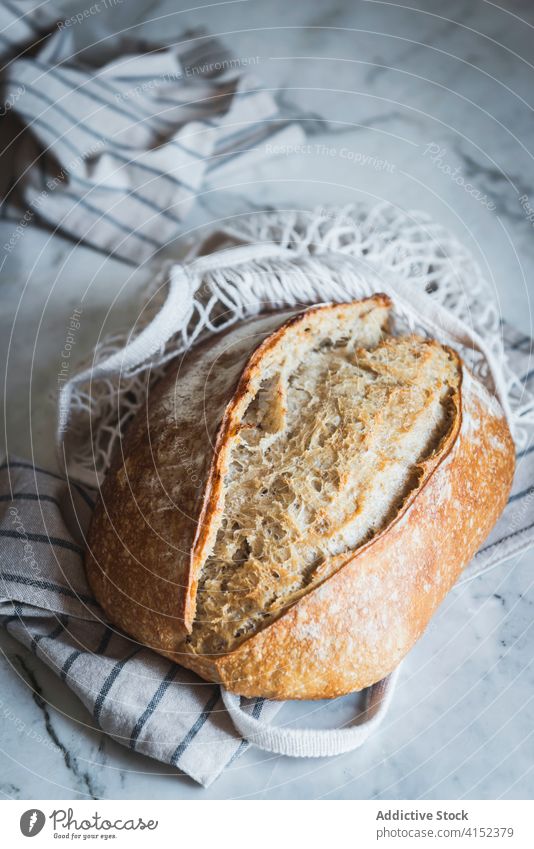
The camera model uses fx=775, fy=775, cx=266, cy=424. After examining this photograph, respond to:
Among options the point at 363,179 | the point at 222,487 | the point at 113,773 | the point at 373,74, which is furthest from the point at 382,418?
the point at 373,74

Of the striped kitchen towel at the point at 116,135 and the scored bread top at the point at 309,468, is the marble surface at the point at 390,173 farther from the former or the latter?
the scored bread top at the point at 309,468

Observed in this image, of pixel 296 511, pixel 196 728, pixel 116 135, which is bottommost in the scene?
pixel 196 728

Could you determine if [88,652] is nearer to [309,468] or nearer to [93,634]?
[93,634]

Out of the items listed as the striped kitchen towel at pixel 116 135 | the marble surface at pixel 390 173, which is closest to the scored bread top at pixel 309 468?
the marble surface at pixel 390 173

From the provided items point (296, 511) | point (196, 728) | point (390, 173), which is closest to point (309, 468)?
point (296, 511)

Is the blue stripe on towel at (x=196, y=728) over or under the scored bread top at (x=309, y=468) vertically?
under

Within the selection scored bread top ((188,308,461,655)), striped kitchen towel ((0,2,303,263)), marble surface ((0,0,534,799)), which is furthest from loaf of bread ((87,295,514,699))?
striped kitchen towel ((0,2,303,263))

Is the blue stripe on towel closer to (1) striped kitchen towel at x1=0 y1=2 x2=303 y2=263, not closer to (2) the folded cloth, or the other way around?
(2) the folded cloth

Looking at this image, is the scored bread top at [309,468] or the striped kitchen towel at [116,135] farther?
the striped kitchen towel at [116,135]
